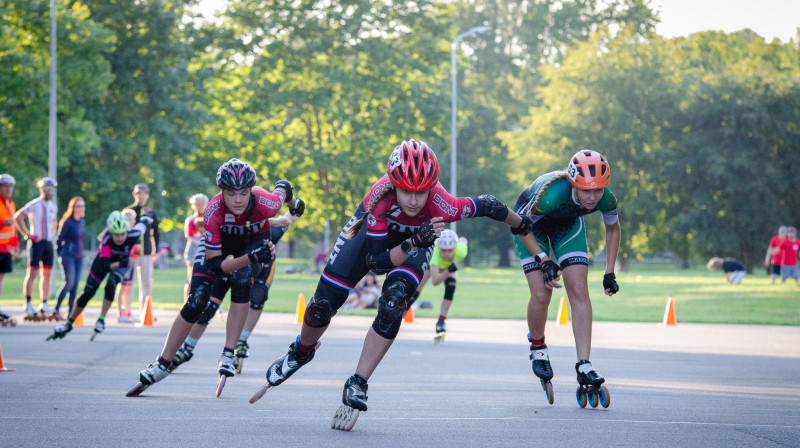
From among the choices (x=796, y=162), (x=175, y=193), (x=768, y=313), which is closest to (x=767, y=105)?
(x=796, y=162)

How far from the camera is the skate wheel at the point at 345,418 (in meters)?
7.26

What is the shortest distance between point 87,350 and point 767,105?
5196 centimetres

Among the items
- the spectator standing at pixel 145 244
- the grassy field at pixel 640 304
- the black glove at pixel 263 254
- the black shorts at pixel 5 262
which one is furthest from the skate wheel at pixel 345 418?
the grassy field at pixel 640 304

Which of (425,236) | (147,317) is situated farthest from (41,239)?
(425,236)

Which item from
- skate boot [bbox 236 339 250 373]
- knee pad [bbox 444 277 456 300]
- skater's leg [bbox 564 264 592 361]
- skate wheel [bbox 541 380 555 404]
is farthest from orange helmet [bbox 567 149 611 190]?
knee pad [bbox 444 277 456 300]

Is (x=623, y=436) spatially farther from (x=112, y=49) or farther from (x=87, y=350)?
(x=112, y=49)

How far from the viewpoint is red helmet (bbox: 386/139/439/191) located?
24.1 ft

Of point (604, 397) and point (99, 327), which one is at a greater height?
point (604, 397)

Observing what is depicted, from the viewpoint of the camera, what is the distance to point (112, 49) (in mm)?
42375

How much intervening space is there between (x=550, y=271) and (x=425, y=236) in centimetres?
157

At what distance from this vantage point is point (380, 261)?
296 inches

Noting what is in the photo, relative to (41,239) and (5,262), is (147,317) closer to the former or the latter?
(41,239)

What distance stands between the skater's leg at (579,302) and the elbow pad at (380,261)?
1.89 meters

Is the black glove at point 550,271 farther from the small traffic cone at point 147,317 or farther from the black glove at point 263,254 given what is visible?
the small traffic cone at point 147,317
